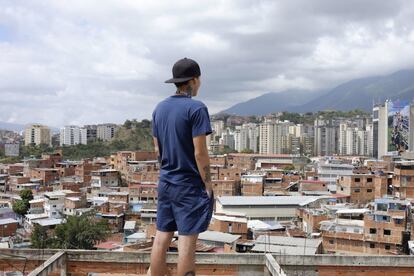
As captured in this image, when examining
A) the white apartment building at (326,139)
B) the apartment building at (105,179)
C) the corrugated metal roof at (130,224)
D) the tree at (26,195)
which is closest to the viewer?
the corrugated metal roof at (130,224)

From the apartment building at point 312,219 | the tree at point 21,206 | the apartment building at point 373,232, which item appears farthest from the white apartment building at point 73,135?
the apartment building at point 373,232

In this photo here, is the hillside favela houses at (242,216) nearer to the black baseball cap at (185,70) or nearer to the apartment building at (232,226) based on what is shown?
the apartment building at (232,226)

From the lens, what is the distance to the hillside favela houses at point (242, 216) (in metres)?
3.58

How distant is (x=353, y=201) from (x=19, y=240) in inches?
655

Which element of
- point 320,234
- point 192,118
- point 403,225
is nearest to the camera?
point 192,118

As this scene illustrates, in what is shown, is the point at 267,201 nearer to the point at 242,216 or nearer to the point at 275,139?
the point at 242,216

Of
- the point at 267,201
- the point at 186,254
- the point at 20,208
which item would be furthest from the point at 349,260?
the point at 20,208

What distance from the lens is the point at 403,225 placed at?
53.6ft

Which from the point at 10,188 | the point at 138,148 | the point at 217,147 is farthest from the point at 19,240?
the point at 217,147

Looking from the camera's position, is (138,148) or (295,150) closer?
(138,148)

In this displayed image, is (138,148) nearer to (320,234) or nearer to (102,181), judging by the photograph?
(102,181)

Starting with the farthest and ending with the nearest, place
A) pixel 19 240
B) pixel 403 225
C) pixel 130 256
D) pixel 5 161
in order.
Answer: pixel 5 161, pixel 19 240, pixel 403 225, pixel 130 256

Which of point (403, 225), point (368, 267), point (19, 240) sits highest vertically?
point (368, 267)

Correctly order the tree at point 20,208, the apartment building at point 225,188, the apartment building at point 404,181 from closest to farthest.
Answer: the apartment building at point 404,181, the tree at point 20,208, the apartment building at point 225,188
